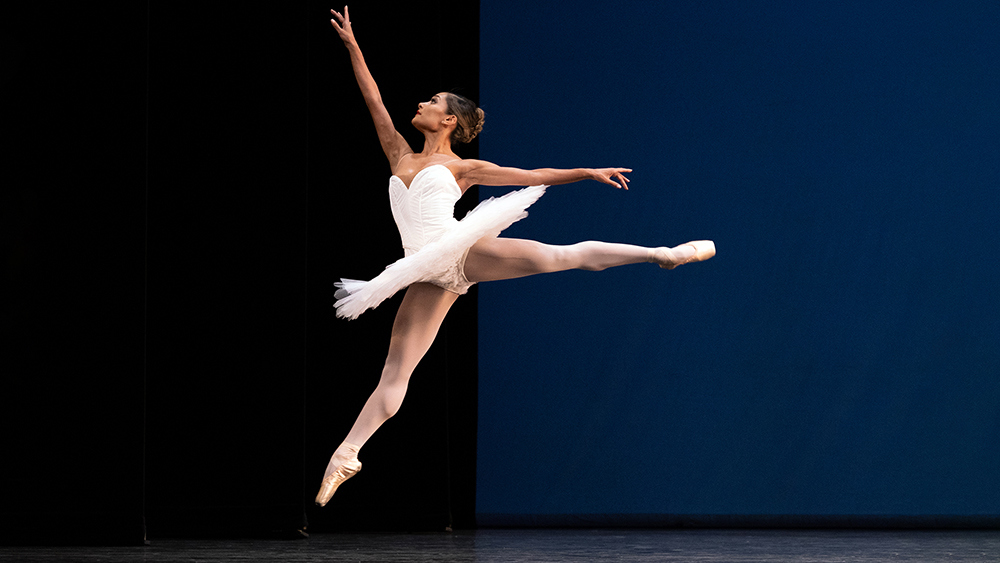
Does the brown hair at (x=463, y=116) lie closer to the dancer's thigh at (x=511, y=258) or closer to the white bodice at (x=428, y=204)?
the white bodice at (x=428, y=204)

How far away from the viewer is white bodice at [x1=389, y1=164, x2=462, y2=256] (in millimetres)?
3143

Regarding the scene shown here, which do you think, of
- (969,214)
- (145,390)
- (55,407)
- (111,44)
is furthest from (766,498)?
(111,44)

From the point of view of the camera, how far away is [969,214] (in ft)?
16.7

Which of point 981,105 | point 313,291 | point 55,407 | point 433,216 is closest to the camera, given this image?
point 433,216

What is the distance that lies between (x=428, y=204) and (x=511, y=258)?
324mm

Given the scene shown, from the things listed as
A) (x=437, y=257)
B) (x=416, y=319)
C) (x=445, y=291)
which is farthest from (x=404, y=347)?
(x=437, y=257)

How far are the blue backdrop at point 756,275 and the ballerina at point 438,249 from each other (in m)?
1.90

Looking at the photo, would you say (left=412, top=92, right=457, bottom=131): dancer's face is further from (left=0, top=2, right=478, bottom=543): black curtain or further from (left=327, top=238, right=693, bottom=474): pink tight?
(left=0, top=2, right=478, bottom=543): black curtain

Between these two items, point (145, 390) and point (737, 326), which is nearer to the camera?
point (145, 390)

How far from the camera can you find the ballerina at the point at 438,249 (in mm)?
3035

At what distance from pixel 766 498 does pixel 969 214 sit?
6.03ft

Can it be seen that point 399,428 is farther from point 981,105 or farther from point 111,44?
point 981,105

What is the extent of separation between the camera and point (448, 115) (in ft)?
10.9

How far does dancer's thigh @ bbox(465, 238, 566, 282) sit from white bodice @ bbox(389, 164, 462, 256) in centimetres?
13
